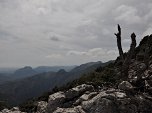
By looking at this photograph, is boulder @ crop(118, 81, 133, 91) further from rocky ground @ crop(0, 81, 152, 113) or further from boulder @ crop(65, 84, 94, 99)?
boulder @ crop(65, 84, 94, 99)

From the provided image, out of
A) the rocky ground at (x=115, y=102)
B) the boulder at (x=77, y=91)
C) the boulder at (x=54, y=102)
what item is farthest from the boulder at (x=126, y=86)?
the boulder at (x=54, y=102)

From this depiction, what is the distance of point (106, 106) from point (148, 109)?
4.04 meters

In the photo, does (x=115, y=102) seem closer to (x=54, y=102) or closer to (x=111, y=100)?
(x=111, y=100)

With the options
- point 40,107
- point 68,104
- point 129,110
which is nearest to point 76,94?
point 68,104

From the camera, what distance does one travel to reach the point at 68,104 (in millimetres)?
31297

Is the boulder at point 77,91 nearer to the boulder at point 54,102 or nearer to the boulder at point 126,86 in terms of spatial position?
the boulder at point 54,102

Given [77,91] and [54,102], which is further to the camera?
[77,91]

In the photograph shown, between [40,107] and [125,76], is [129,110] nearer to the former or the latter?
[125,76]

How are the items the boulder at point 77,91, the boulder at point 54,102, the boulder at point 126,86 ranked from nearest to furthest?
the boulder at point 126,86 → the boulder at point 54,102 → the boulder at point 77,91

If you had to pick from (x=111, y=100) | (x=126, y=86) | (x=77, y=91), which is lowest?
(x=111, y=100)

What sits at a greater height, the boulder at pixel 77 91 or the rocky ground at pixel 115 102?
the boulder at pixel 77 91

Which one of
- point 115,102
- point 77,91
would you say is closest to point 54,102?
point 77,91

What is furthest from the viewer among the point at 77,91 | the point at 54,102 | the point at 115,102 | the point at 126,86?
the point at 77,91

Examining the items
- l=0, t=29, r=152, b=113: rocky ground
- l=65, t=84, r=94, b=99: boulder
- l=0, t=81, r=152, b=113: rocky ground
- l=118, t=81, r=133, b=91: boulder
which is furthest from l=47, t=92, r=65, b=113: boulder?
l=118, t=81, r=133, b=91: boulder
